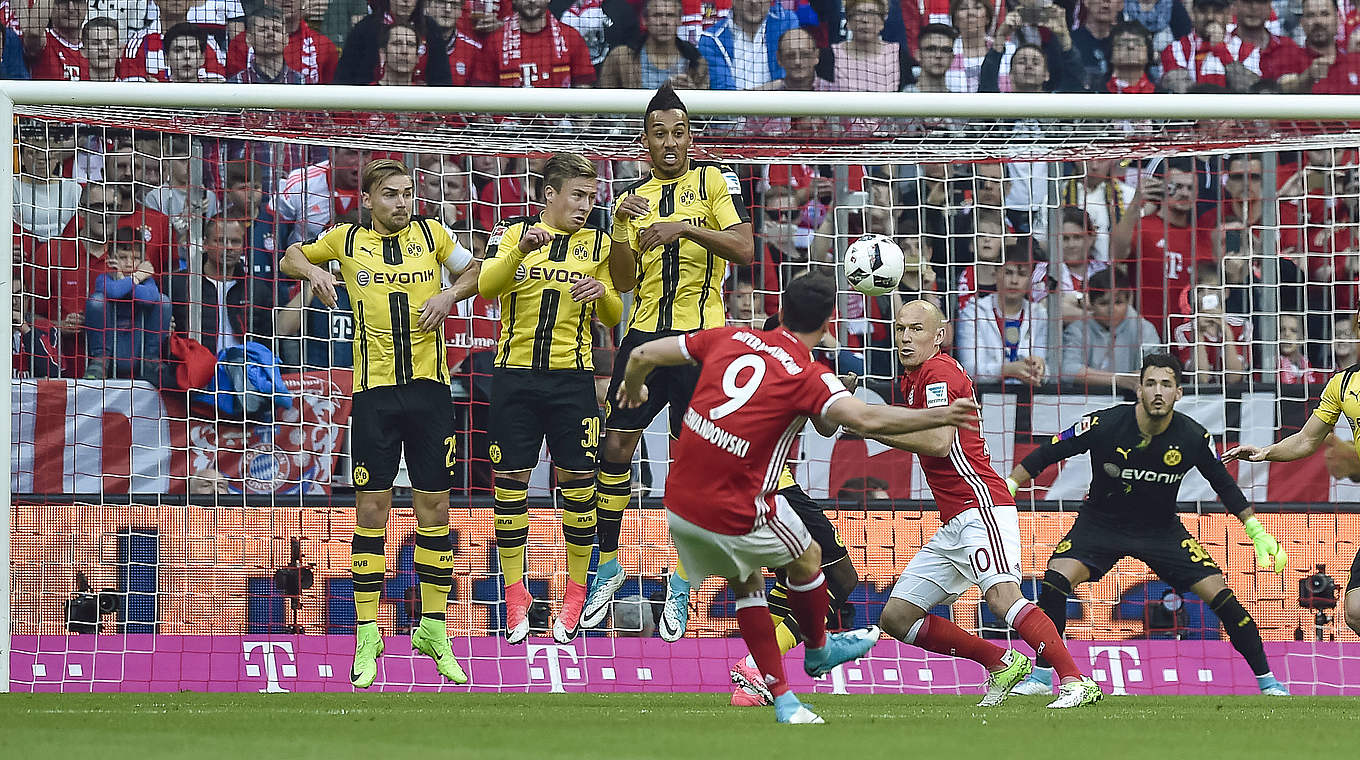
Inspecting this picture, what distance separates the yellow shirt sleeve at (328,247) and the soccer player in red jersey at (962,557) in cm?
296

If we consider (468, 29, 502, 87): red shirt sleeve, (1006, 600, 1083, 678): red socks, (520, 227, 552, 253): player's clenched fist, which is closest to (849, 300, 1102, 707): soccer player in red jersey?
(1006, 600, 1083, 678): red socks

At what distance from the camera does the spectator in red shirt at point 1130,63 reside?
1280 cm

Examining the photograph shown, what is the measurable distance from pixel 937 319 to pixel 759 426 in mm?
1938

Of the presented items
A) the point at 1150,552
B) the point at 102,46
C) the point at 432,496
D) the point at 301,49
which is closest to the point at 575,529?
the point at 432,496

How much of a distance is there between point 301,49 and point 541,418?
476 centimetres

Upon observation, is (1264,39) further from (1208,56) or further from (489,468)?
(489,468)

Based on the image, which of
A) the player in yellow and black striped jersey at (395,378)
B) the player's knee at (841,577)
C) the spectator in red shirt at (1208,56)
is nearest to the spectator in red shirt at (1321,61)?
the spectator in red shirt at (1208,56)

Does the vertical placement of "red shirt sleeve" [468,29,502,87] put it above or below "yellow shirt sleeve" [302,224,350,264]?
above

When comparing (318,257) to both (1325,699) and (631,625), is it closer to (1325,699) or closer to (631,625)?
(631,625)

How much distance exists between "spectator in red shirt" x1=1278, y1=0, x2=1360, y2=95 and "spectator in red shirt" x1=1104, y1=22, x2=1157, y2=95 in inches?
42.3

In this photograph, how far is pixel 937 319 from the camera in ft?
26.7

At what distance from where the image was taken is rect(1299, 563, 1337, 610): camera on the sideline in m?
10.4

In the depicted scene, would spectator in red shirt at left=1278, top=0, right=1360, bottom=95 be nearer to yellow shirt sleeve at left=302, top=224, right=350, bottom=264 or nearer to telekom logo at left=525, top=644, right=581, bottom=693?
telekom logo at left=525, top=644, right=581, bottom=693

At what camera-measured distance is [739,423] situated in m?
6.51
